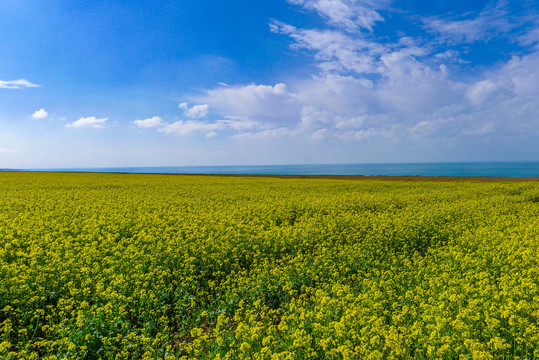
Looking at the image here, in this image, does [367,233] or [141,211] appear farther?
[141,211]

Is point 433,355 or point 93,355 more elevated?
point 433,355

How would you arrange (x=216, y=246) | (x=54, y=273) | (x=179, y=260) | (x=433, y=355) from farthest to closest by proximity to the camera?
(x=216, y=246)
(x=179, y=260)
(x=54, y=273)
(x=433, y=355)

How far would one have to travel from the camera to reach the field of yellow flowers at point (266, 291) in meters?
4.93

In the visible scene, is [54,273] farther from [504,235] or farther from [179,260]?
[504,235]

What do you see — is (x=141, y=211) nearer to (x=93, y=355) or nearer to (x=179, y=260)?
(x=179, y=260)

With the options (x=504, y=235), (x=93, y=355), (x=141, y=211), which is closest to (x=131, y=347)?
(x=93, y=355)

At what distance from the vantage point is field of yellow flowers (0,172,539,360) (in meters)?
4.93

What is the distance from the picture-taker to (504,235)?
38.5 ft

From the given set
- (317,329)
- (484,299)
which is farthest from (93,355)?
(484,299)

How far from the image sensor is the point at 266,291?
7648 mm

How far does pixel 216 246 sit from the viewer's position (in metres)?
9.88

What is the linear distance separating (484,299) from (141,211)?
15.8m

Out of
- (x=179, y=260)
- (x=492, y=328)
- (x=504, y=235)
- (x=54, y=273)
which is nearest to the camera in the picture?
(x=492, y=328)

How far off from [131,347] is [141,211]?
12.2 meters
